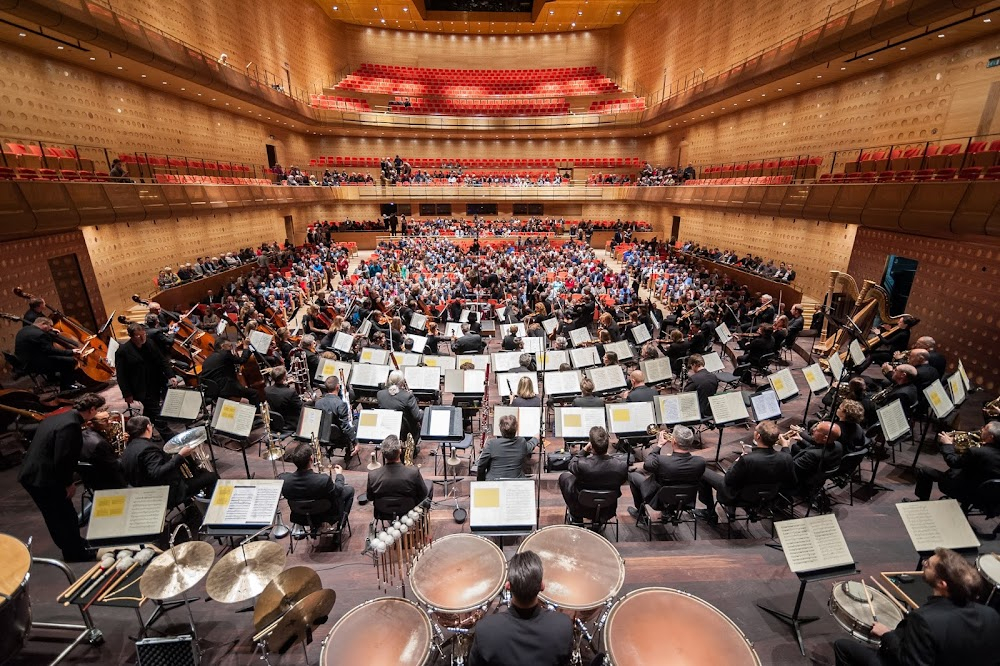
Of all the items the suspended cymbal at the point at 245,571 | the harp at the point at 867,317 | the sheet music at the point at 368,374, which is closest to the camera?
the suspended cymbal at the point at 245,571

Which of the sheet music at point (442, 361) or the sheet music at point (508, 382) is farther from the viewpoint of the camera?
the sheet music at point (442, 361)

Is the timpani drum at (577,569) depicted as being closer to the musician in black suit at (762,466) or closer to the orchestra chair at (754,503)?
the musician in black suit at (762,466)

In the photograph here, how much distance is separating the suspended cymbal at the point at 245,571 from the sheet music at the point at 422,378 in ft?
14.0

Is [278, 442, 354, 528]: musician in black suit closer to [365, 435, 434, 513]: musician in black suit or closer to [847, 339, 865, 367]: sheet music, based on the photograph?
[365, 435, 434, 513]: musician in black suit

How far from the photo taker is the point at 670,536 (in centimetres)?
538

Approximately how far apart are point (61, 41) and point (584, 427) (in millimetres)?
17607

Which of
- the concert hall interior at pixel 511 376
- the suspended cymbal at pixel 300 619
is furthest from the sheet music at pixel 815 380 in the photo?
the suspended cymbal at pixel 300 619

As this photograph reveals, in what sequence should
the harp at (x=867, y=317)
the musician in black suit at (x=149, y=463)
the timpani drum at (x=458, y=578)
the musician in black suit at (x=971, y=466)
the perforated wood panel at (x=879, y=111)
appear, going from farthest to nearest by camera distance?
1. the perforated wood panel at (x=879, y=111)
2. the harp at (x=867, y=317)
3. the musician in black suit at (x=971, y=466)
4. the musician in black suit at (x=149, y=463)
5. the timpani drum at (x=458, y=578)

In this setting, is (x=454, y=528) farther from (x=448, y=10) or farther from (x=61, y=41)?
(x=448, y=10)

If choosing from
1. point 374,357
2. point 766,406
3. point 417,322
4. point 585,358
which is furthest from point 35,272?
point 766,406

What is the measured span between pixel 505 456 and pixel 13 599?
13.8ft

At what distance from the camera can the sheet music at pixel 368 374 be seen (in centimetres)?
798

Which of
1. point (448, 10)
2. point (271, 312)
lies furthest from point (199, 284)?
point (448, 10)

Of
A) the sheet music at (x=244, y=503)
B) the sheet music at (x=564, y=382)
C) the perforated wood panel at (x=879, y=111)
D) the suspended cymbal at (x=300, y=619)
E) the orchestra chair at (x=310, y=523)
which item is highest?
the perforated wood panel at (x=879, y=111)
